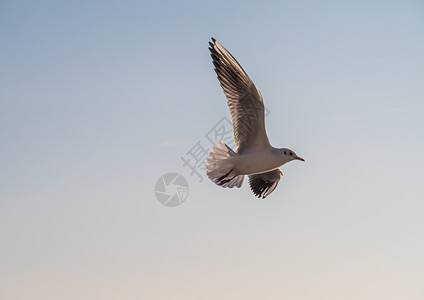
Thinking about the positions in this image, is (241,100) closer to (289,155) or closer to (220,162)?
(220,162)

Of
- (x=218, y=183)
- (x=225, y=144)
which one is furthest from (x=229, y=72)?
(x=218, y=183)

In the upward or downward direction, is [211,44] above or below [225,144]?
above

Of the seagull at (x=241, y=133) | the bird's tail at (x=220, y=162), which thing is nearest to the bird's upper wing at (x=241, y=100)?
the seagull at (x=241, y=133)

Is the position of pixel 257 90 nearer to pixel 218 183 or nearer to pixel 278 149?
pixel 278 149

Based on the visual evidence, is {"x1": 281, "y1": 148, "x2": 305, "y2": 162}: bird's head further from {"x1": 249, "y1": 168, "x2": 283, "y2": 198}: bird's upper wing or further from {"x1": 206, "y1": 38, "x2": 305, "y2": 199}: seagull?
{"x1": 249, "y1": 168, "x2": 283, "y2": 198}: bird's upper wing

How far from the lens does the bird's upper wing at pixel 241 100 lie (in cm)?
1041

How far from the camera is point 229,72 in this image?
10.5 metres

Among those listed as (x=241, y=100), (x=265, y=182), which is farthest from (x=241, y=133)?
(x=265, y=182)

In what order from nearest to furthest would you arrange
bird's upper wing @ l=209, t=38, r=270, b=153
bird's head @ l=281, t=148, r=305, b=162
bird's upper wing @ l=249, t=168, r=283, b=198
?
bird's upper wing @ l=209, t=38, r=270, b=153
bird's head @ l=281, t=148, r=305, b=162
bird's upper wing @ l=249, t=168, r=283, b=198

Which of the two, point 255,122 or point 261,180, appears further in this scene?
point 261,180

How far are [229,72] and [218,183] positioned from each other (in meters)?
1.82

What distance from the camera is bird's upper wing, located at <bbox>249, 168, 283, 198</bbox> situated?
11875 millimetres

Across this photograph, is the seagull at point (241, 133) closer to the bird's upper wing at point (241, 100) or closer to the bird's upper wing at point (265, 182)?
the bird's upper wing at point (241, 100)

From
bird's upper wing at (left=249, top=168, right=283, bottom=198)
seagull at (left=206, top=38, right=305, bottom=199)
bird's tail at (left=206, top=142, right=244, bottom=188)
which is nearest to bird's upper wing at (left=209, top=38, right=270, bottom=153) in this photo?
seagull at (left=206, top=38, right=305, bottom=199)
